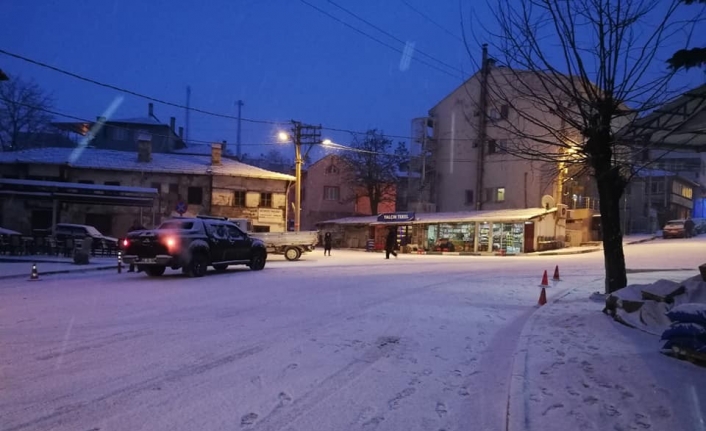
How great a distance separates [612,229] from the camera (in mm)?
10820

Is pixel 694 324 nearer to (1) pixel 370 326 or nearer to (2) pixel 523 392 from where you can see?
A: (2) pixel 523 392

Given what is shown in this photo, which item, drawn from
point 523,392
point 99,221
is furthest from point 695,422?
point 99,221

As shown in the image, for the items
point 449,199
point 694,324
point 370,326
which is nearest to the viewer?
point 694,324

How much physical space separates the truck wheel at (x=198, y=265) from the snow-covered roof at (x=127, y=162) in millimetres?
25863

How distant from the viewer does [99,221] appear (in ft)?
128

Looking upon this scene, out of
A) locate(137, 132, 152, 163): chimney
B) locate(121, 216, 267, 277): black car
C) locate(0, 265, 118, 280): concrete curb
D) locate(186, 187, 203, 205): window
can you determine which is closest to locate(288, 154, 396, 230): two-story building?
locate(186, 187, 203, 205): window

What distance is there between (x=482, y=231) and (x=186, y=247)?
87.7 feet

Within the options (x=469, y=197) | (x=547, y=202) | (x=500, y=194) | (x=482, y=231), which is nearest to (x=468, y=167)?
(x=469, y=197)

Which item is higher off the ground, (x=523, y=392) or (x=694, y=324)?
(x=694, y=324)

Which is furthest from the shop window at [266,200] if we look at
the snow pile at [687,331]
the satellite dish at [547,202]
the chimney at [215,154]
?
the snow pile at [687,331]

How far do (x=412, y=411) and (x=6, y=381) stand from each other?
13.0 feet

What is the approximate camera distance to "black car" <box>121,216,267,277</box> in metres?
15.7

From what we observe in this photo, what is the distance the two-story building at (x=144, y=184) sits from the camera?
124 feet

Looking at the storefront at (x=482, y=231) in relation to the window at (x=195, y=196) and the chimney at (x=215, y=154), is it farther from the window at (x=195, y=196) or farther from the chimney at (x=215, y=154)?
the window at (x=195, y=196)
